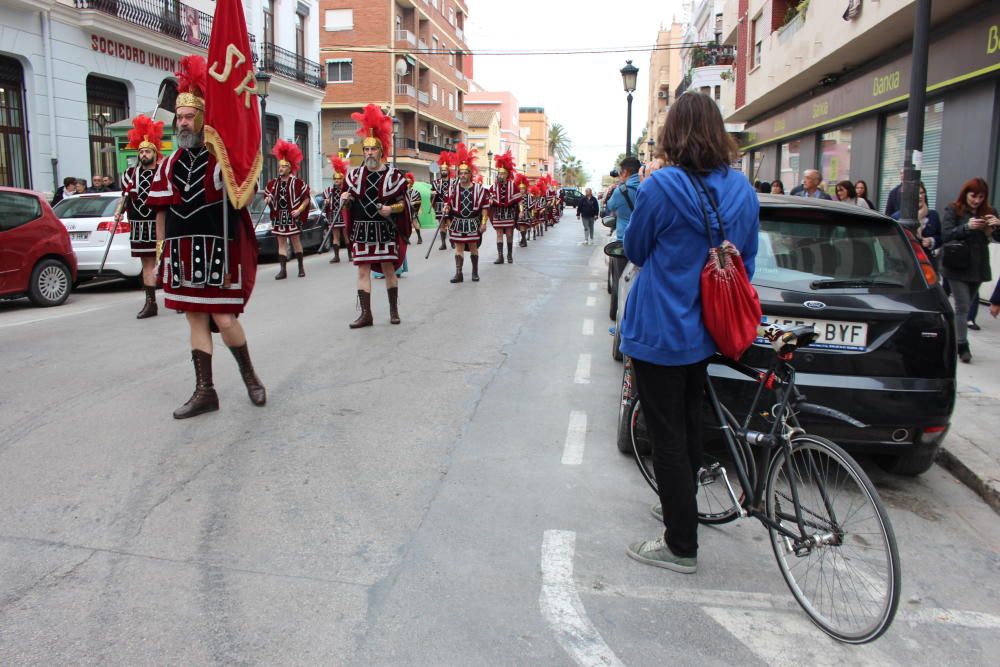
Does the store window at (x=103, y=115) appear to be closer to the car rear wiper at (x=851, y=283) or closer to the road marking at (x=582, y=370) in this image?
the road marking at (x=582, y=370)

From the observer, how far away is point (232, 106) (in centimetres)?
535

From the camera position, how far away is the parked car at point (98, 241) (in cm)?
1229

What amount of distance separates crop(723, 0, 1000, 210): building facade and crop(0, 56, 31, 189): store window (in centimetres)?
1742

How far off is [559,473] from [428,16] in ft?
166

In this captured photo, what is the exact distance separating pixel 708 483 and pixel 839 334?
1.11m

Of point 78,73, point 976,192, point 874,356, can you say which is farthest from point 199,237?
point 78,73

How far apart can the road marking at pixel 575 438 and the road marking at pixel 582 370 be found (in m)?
0.98

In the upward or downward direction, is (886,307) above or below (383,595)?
above

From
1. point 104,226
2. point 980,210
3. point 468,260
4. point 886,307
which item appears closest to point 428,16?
point 468,260

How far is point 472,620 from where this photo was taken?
3.02 metres

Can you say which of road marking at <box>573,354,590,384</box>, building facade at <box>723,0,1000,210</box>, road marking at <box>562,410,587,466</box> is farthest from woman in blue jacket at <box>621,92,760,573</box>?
building facade at <box>723,0,1000,210</box>

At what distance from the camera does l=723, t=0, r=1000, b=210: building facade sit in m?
11.8

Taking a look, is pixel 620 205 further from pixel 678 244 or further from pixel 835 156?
pixel 835 156

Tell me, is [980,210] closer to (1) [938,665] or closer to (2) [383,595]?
(1) [938,665]
